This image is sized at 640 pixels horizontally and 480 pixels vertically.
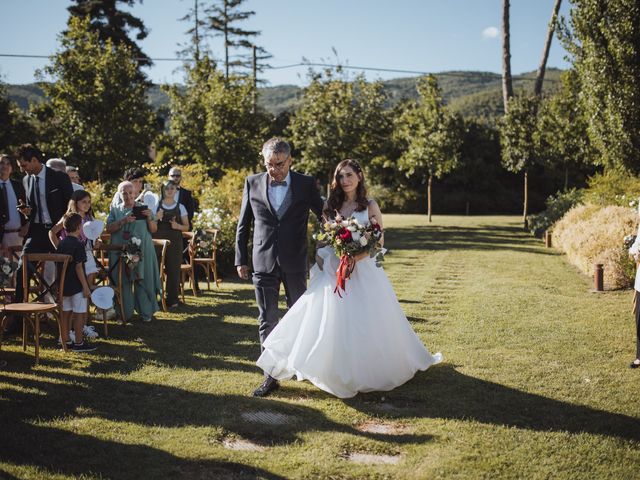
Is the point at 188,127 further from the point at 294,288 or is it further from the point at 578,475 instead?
the point at 578,475

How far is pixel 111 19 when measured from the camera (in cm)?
3775

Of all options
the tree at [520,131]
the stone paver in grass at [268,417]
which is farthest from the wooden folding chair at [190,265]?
the tree at [520,131]

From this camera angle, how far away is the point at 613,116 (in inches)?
594

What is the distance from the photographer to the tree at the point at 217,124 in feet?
73.9

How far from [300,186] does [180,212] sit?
4557 millimetres

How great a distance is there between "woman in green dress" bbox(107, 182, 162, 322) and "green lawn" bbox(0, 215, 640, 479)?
16.1 inches

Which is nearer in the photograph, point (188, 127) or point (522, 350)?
point (522, 350)

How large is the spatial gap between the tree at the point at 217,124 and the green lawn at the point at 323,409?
14.4 meters

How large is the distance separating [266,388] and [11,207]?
4.86 m

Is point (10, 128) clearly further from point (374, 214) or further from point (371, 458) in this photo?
point (371, 458)

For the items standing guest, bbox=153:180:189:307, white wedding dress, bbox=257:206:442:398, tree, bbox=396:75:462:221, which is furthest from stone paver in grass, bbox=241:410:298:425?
tree, bbox=396:75:462:221

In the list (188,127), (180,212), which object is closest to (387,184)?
(188,127)

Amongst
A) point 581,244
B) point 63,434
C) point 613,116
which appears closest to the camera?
point 63,434

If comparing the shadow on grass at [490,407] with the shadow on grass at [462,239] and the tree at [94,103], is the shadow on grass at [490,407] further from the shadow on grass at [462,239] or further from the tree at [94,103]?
the tree at [94,103]
